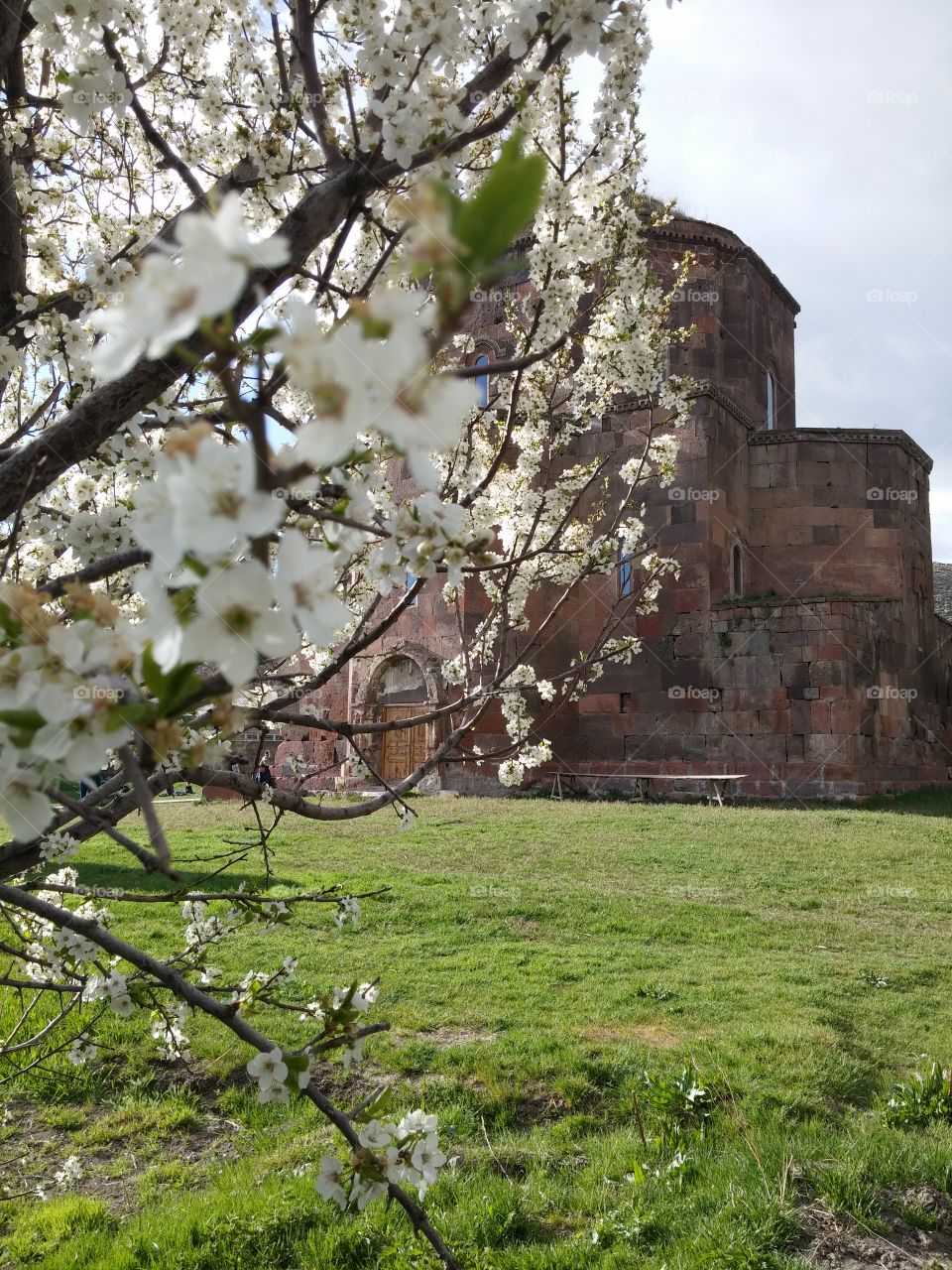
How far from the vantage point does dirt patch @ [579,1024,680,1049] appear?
555 centimetres

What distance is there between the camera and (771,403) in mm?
19828

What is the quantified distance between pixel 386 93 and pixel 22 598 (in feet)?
6.96

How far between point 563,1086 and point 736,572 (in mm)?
12955

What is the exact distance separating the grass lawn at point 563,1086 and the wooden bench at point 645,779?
4.65 m

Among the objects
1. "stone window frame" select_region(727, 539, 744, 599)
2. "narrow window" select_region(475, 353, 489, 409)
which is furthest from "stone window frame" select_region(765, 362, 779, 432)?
"narrow window" select_region(475, 353, 489, 409)

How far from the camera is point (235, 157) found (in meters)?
4.04

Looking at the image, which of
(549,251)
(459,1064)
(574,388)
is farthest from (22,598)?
(459,1064)

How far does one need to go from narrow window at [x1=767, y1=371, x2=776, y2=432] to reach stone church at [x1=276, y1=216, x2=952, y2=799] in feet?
0.67

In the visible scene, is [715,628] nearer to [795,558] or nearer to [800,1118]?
[795,558]

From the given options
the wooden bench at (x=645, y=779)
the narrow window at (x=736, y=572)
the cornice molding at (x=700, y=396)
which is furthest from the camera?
the narrow window at (x=736, y=572)

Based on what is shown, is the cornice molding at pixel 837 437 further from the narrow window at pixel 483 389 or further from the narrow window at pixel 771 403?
the narrow window at pixel 483 389

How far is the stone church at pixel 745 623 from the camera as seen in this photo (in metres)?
14.9

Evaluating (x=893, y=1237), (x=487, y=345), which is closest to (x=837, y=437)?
(x=487, y=345)

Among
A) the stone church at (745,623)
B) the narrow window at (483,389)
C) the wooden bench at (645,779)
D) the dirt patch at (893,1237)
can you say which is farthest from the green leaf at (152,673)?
the wooden bench at (645,779)
